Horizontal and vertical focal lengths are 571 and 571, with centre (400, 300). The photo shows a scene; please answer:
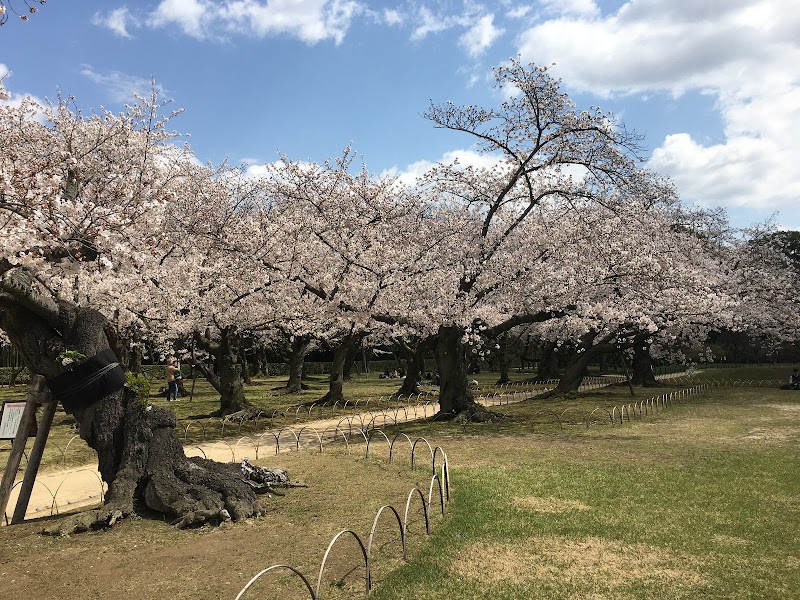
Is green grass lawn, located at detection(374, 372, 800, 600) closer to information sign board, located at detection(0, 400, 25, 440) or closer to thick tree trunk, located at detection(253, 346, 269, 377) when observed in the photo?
information sign board, located at detection(0, 400, 25, 440)

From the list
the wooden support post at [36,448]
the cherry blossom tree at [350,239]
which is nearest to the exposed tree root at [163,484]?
the wooden support post at [36,448]

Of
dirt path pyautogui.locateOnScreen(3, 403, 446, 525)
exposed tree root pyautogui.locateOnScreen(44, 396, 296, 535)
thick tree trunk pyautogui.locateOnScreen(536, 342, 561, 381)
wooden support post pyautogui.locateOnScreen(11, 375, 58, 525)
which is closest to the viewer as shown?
exposed tree root pyautogui.locateOnScreen(44, 396, 296, 535)

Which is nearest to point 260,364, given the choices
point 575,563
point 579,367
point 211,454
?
point 579,367

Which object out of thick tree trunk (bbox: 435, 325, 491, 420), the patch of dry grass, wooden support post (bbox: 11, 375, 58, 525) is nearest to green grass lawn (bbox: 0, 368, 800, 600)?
the patch of dry grass

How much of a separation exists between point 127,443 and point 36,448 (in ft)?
4.26

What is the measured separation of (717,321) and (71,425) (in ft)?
98.6

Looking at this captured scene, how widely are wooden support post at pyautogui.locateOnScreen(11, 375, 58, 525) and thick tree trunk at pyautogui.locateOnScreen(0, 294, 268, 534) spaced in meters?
0.37

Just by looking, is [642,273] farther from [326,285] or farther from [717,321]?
[717,321]

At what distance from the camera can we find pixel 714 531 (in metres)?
8.04

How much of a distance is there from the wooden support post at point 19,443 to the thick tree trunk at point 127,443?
41 cm

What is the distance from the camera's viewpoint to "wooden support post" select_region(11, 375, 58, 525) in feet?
28.8

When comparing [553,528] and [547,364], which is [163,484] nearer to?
[553,528]

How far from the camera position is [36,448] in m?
8.77

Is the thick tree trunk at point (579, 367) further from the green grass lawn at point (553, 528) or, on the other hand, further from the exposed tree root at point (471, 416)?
the green grass lawn at point (553, 528)
